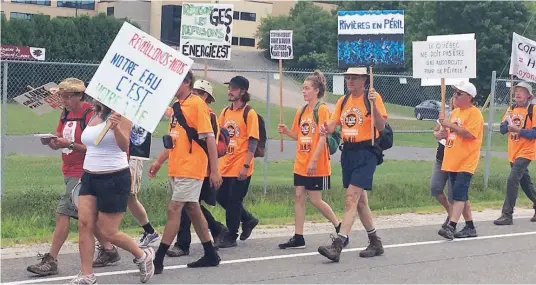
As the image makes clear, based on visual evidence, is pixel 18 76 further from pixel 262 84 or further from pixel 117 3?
pixel 117 3

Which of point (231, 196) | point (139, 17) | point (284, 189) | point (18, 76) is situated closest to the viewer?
point (231, 196)

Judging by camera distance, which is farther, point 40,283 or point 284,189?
point 284,189

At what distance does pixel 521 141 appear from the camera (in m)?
11.5

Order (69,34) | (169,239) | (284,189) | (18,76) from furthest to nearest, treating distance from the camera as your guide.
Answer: (69,34) → (18,76) → (284,189) → (169,239)

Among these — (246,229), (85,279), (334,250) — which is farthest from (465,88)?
(85,279)

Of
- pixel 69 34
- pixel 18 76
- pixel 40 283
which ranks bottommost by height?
pixel 40 283

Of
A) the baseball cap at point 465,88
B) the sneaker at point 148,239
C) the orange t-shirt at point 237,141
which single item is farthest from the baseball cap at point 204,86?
the baseball cap at point 465,88

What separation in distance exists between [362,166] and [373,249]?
0.89m

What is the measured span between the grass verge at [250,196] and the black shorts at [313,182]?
1.94m

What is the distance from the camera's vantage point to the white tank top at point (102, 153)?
698 cm

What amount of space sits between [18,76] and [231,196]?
34.2 feet

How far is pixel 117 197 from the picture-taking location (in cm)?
700

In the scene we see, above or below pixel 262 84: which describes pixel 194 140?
below

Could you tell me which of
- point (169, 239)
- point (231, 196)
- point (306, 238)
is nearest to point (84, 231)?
point (169, 239)
